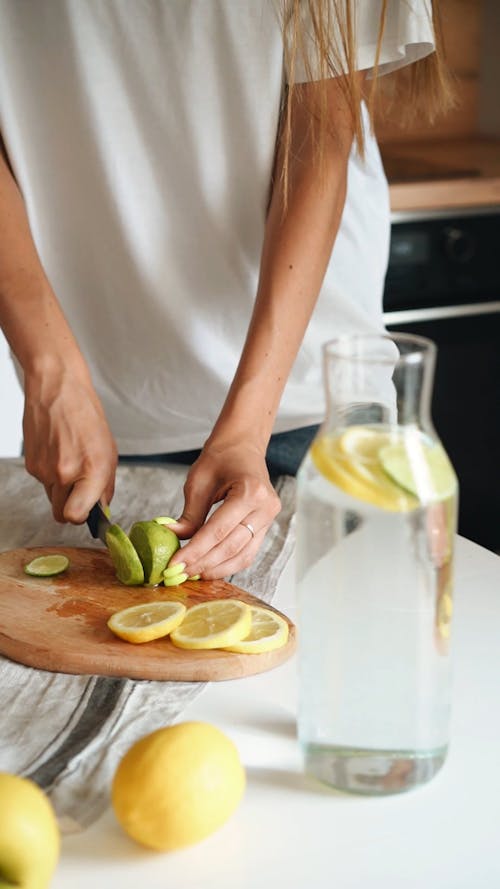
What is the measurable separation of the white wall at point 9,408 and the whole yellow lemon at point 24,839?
2014 millimetres

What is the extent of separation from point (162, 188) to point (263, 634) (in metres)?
0.74

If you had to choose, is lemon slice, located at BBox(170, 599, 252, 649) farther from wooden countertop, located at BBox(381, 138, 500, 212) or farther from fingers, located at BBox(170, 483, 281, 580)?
wooden countertop, located at BBox(381, 138, 500, 212)

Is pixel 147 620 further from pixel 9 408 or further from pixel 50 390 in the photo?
pixel 9 408

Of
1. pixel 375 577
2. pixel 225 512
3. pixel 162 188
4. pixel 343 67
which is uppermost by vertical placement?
pixel 343 67

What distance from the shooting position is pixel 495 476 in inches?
110

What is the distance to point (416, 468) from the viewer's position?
2.40 ft

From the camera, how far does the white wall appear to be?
2609 mm

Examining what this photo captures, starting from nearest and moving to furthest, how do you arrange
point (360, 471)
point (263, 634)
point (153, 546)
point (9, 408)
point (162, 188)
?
point (360, 471)
point (263, 634)
point (153, 546)
point (162, 188)
point (9, 408)

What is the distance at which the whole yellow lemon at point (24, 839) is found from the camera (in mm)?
636

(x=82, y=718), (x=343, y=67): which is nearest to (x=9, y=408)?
(x=343, y=67)

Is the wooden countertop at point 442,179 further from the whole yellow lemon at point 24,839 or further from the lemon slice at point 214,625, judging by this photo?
the whole yellow lemon at point 24,839

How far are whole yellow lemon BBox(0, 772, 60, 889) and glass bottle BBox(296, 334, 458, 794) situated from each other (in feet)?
0.69

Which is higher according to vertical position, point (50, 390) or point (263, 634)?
point (50, 390)

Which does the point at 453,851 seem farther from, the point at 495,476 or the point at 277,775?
the point at 495,476
